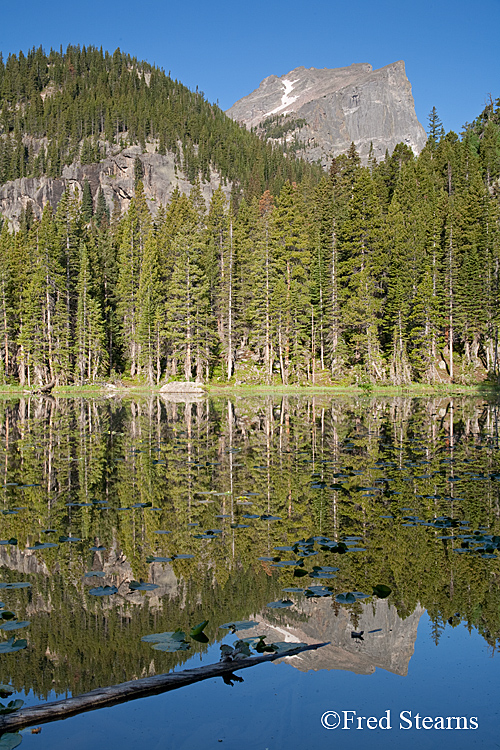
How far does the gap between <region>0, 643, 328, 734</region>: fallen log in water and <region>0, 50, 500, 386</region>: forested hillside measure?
147 ft

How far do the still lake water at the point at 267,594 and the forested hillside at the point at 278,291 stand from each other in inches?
1526

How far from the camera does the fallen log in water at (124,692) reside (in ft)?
11.4

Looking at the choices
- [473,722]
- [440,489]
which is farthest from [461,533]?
[473,722]

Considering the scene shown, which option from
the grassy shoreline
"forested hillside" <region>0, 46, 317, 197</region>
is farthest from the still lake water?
"forested hillside" <region>0, 46, 317, 197</region>

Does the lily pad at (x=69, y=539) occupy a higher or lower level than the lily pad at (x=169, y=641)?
lower

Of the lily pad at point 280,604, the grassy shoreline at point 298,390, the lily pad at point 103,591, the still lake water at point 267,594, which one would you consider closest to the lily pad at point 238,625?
the still lake water at point 267,594

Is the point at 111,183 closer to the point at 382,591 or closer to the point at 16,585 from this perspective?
the point at 16,585

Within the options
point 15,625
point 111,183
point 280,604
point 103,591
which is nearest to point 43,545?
point 103,591

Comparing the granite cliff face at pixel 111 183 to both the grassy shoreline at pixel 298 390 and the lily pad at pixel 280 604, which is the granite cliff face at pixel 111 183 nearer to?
the grassy shoreline at pixel 298 390

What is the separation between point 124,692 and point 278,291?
47.7m

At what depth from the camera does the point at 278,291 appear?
5044 cm

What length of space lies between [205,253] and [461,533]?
182ft

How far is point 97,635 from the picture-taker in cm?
466

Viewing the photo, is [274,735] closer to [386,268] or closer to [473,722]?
[473,722]
